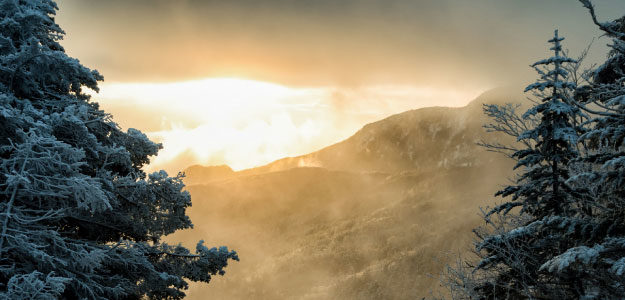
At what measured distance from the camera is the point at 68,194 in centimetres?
580

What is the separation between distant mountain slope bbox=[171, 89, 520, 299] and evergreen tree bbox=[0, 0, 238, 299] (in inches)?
2329

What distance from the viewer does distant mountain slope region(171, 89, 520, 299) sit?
91438 millimetres

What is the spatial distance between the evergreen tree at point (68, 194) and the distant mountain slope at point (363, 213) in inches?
2329

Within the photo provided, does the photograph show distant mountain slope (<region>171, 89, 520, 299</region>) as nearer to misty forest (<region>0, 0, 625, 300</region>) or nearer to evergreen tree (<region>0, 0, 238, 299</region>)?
misty forest (<region>0, 0, 625, 300</region>)

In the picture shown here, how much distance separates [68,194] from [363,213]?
132228 millimetres

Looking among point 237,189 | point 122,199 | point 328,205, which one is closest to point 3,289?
point 122,199

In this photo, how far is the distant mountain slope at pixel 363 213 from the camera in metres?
91.4

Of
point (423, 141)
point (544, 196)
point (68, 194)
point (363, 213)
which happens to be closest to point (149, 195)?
point (68, 194)

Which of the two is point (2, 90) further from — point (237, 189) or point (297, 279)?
point (237, 189)

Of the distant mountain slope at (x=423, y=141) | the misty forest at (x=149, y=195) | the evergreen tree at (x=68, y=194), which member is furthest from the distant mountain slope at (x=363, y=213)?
the evergreen tree at (x=68, y=194)

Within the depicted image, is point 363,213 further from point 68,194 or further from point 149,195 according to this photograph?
point 68,194

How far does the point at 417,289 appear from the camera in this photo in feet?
257

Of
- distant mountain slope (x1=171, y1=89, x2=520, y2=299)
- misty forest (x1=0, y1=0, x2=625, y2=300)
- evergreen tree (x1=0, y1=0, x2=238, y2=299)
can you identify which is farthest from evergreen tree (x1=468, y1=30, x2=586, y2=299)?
distant mountain slope (x1=171, y1=89, x2=520, y2=299)

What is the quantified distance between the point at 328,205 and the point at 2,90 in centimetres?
14668
